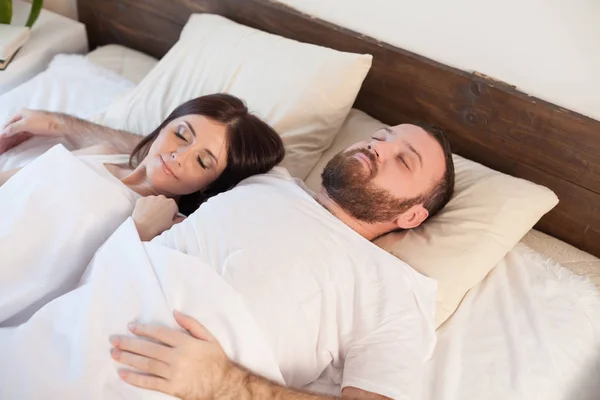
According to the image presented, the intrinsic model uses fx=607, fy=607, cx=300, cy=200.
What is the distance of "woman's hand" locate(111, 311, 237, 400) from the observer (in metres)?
0.98

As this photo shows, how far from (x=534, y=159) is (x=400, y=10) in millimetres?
510

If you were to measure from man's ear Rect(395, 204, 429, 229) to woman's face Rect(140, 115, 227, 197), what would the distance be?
0.43 meters

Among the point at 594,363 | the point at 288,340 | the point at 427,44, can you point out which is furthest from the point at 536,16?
the point at 288,340

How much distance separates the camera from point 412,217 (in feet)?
4.41

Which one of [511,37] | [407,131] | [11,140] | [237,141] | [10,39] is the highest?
[511,37]

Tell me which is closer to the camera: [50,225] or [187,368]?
[187,368]

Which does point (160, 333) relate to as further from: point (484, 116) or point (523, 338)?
point (484, 116)

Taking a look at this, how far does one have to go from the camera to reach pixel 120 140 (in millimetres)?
1608

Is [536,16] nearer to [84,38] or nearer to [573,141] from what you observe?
[573,141]

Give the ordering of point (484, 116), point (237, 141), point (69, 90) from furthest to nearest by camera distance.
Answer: point (69, 90), point (484, 116), point (237, 141)

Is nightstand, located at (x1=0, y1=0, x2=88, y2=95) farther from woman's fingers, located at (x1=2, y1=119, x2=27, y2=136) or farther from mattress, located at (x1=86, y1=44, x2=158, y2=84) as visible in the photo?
woman's fingers, located at (x1=2, y1=119, x2=27, y2=136)

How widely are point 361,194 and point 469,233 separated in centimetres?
26

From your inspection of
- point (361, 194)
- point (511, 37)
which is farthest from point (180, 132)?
point (511, 37)

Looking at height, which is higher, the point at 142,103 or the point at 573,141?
the point at 573,141
